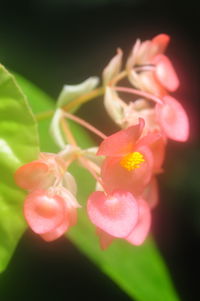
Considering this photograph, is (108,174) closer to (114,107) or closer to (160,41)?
(114,107)

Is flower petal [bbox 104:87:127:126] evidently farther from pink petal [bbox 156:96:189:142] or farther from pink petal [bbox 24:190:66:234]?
pink petal [bbox 24:190:66:234]

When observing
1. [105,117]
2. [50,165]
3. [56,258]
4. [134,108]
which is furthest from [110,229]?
[105,117]

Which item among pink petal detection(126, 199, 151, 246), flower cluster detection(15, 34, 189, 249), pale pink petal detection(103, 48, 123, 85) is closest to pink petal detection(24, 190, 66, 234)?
flower cluster detection(15, 34, 189, 249)

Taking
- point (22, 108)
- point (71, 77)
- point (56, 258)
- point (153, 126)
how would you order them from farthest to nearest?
point (71, 77)
point (56, 258)
point (153, 126)
point (22, 108)

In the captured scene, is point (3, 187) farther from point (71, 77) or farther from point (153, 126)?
point (71, 77)

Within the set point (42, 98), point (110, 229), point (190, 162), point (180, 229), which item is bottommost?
point (180, 229)
